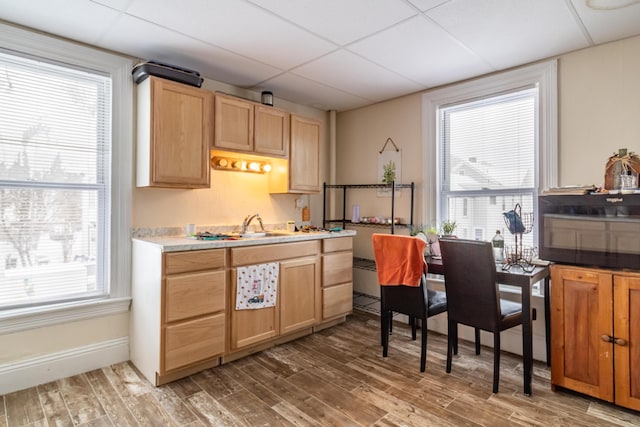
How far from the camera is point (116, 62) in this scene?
279 cm

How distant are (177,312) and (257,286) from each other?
65 centimetres

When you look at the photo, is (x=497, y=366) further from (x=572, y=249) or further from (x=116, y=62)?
(x=116, y=62)

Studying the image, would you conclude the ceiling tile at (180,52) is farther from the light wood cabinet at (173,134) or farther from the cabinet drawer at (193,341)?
the cabinet drawer at (193,341)

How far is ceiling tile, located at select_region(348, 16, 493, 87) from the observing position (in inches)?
97.4

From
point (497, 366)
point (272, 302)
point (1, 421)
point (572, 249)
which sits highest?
point (572, 249)

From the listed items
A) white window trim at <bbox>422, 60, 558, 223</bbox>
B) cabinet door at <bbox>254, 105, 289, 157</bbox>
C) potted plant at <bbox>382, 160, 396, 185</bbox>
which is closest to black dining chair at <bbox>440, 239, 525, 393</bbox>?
white window trim at <bbox>422, 60, 558, 223</bbox>

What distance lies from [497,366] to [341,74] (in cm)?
269

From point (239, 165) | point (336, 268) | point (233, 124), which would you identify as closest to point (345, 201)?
point (336, 268)

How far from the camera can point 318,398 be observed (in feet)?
7.47

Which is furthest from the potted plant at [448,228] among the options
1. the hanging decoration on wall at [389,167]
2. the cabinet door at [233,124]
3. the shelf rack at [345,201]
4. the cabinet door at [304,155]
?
the cabinet door at [233,124]

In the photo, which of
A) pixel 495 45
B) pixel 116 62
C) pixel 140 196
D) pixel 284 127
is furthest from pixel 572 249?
pixel 116 62

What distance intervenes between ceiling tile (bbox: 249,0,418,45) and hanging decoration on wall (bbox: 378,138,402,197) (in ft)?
5.40

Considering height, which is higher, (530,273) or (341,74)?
(341,74)

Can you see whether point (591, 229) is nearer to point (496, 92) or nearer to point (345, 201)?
point (496, 92)
